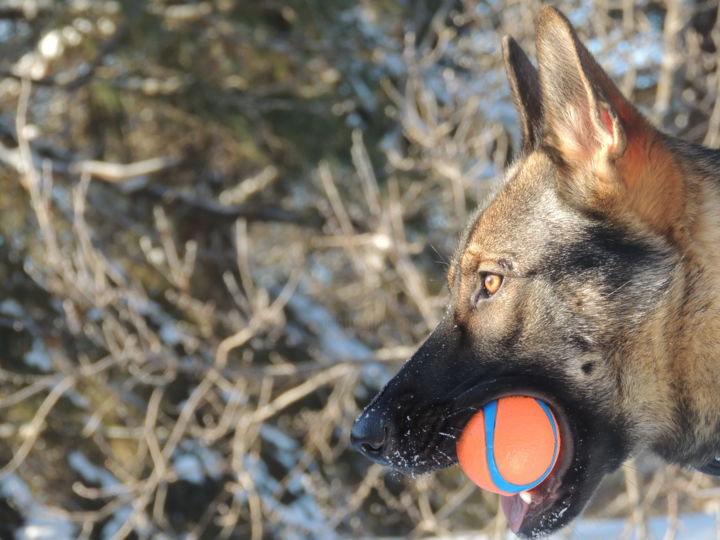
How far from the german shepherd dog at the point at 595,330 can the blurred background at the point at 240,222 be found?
11.0 feet

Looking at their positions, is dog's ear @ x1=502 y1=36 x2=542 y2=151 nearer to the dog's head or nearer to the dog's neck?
the dog's head

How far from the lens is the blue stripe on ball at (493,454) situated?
2463 millimetres

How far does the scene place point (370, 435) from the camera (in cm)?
254

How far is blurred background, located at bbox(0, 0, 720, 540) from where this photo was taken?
6.51m

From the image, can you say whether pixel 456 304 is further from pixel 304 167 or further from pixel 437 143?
pixel 304 167

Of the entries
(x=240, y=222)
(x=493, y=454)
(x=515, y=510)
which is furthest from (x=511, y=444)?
(x=240, y=222)

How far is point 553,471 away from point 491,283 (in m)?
0.59

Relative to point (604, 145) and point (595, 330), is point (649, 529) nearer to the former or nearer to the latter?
point (595, 330)

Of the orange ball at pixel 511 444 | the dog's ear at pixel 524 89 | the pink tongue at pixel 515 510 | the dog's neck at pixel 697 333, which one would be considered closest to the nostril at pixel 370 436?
the orange ball at pixel 511 444

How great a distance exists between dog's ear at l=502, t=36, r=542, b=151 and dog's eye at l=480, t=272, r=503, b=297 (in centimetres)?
64

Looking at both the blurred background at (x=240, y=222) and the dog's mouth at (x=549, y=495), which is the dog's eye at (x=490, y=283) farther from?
the blurred background at (x=240, y=222)

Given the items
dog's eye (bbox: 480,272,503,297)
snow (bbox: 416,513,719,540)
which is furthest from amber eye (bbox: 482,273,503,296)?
snow (bbox: 416,513,719,540)

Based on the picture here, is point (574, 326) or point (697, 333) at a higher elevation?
point (697, 333)

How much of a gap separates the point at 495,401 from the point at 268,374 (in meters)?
3.84
